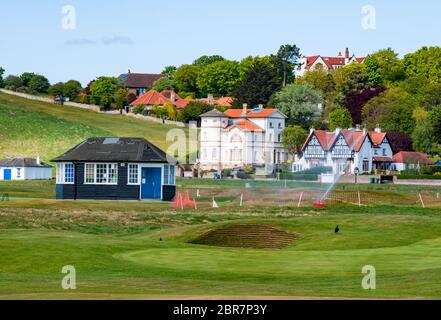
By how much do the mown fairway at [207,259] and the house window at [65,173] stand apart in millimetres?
17561

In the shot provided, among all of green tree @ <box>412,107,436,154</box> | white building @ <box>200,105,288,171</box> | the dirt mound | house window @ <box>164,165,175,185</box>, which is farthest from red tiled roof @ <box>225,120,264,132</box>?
the dirt mound

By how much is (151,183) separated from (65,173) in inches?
270

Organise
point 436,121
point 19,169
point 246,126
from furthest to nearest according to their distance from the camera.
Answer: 1. point 246,126
2. point 436,121
3. point 19,169

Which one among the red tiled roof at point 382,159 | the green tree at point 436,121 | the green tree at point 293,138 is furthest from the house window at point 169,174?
the green tree at point 436,121

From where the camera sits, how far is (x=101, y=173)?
86750 mm

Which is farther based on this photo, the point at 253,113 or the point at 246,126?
the point at 253,113

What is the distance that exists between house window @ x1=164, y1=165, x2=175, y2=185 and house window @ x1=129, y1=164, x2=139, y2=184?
2.51 meters

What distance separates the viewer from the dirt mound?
2106 inches

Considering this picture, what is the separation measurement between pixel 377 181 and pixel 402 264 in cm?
10247

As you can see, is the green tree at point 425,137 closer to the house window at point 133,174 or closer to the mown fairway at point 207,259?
the house window at point 133,174

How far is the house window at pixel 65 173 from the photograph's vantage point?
87188 millimetres

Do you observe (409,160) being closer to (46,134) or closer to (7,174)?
(46,134)

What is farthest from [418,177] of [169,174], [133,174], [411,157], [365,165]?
[133,174]

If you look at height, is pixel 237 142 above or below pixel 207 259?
above
